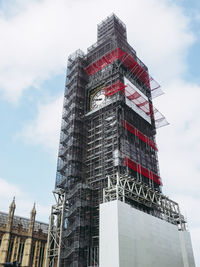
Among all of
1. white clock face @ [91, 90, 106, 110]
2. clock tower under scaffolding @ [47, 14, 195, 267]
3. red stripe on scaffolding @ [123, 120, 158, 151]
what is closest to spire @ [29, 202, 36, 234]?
clock tower under scaffolding @ [47, 14, 195, 267]

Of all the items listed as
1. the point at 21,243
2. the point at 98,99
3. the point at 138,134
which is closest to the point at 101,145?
the point at 138,134

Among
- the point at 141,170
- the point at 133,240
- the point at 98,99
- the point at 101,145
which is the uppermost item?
the point at 98,99

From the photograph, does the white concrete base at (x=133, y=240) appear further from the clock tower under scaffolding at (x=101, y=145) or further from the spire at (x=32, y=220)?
the spire at (x=32, y=220)

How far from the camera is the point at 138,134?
235 ft

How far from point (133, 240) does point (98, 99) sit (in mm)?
41427

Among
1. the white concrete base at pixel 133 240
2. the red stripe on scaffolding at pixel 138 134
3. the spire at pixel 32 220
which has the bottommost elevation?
the white concrete base at pixel 133 240

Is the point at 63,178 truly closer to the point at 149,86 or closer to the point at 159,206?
the point at 159,206

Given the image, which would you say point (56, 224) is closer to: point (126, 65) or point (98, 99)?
point (98, 99)

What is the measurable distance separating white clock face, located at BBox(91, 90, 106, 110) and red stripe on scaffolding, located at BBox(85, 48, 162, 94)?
7.55 m

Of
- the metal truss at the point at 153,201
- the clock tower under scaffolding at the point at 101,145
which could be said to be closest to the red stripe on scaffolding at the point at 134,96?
the clock tower under scaffolding at the point at 101,145

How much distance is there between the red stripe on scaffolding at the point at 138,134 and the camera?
224ft

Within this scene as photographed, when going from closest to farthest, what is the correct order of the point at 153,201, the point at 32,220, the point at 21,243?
the point at 153,201 → the point at 21,243 → the point at 32,220

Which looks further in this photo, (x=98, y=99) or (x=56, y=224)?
(x=98, y=99)

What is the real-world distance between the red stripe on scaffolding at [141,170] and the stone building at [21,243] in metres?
30.5
